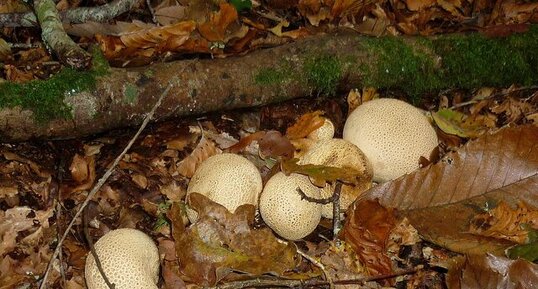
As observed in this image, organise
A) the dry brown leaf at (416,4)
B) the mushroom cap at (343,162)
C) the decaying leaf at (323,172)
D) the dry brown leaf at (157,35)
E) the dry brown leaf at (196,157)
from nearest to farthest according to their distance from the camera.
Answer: the decaying leaf at (323,172) → the mushroom cap at (343,162) → the dry brown leaf at (196,157) → the dry brown leaf at (157,35) → the dry brown leaf at (416,4)

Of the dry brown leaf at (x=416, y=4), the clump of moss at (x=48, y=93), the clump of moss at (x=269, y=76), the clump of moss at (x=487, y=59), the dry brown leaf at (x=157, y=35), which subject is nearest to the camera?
the clump of moss at (x=48, y=93)

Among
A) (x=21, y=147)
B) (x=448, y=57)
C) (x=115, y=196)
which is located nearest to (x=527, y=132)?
(x=448, y=57)

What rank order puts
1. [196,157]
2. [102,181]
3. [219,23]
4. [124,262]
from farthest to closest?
[219,23] → [196,157] → [102,181] → [124,262]

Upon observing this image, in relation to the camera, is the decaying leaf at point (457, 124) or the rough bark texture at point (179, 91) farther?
the decaying leaf at point (457, 124)

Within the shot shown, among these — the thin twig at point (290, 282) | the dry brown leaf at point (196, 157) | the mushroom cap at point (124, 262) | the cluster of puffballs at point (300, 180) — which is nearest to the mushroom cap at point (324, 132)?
the cluster of puffballs at point (300, 180)

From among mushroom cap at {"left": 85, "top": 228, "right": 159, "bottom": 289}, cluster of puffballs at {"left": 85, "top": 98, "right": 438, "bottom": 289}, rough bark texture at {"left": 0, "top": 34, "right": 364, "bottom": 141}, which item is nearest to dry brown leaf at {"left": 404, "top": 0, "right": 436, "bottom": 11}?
rough bark texture at {"left": 0, "top": 34, "right": 364, "bottom": 141}

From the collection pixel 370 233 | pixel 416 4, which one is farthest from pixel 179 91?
pixel 416 4

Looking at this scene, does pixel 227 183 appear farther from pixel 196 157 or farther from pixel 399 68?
pixel 399 68

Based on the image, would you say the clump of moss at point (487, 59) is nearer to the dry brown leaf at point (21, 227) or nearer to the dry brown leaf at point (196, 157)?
the dry brown leaf at point (196, 157)
